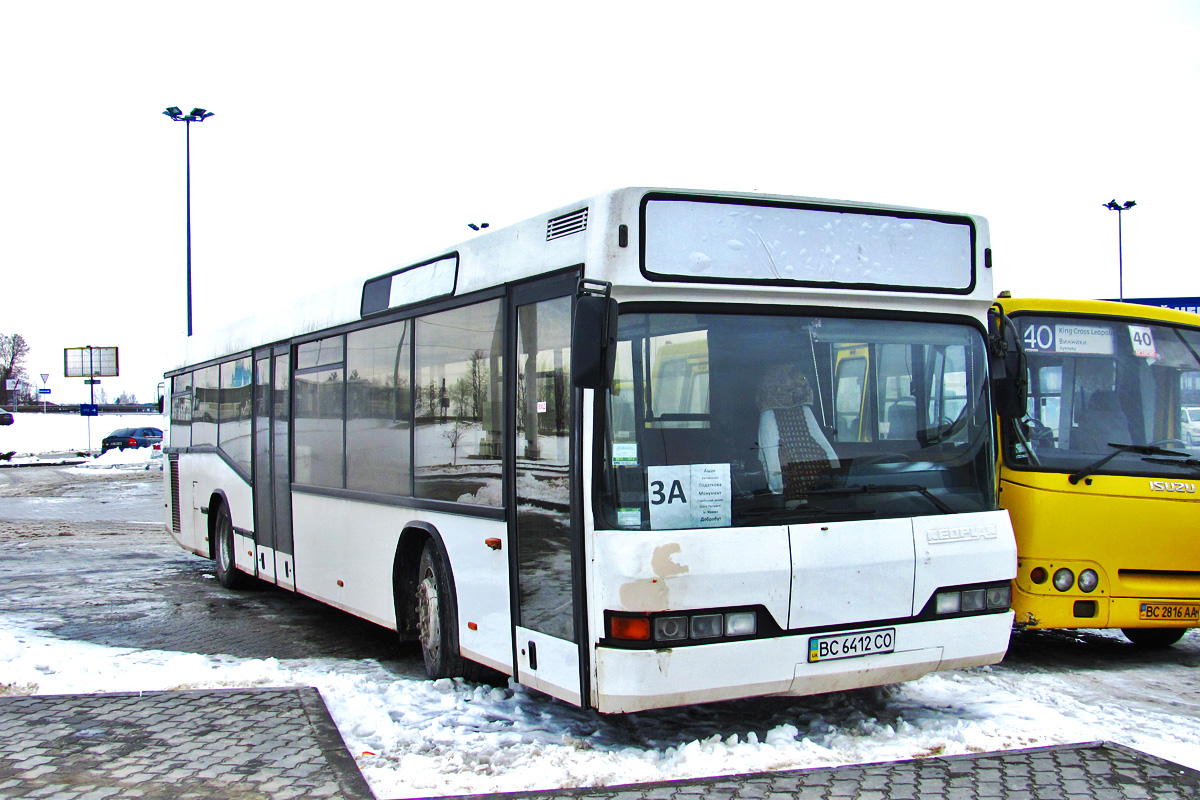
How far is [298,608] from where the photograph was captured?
434 inches

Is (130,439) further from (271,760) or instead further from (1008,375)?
(1008,375)

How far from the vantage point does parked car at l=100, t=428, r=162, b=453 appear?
210 ft

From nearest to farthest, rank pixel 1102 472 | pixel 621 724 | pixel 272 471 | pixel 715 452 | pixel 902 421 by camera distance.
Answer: pixel 715 452 < pixel 902 421 < pixel 621 724 < pixel 1102 472 < pixel 272 471

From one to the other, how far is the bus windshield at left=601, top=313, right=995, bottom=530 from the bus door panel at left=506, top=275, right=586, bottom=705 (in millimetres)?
405

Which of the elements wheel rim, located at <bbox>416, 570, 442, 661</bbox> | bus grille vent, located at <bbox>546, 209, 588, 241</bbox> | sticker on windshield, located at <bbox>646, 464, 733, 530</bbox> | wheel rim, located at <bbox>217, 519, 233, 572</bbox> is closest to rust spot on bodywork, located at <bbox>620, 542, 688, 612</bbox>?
sticker on windshield, located at <bbox>646, 464, 733, 530</bbox>

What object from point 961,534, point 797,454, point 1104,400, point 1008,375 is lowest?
point 961,534

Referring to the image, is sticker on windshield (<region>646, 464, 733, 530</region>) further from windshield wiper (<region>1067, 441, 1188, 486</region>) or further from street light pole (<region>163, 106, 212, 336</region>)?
street light pole (<region>163, 106, 212, 336</region>)

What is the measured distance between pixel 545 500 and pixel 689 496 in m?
0.85

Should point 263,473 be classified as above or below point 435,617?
above

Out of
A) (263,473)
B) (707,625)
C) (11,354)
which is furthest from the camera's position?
(11,354)

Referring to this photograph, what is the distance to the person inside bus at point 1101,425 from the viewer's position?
7504 mm

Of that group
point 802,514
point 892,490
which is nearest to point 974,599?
point 892,490

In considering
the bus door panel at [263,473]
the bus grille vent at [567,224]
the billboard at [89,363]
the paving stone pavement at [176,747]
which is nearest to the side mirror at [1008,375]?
the bus grille vent at [567,224]

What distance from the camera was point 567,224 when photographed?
5613 millimetres
